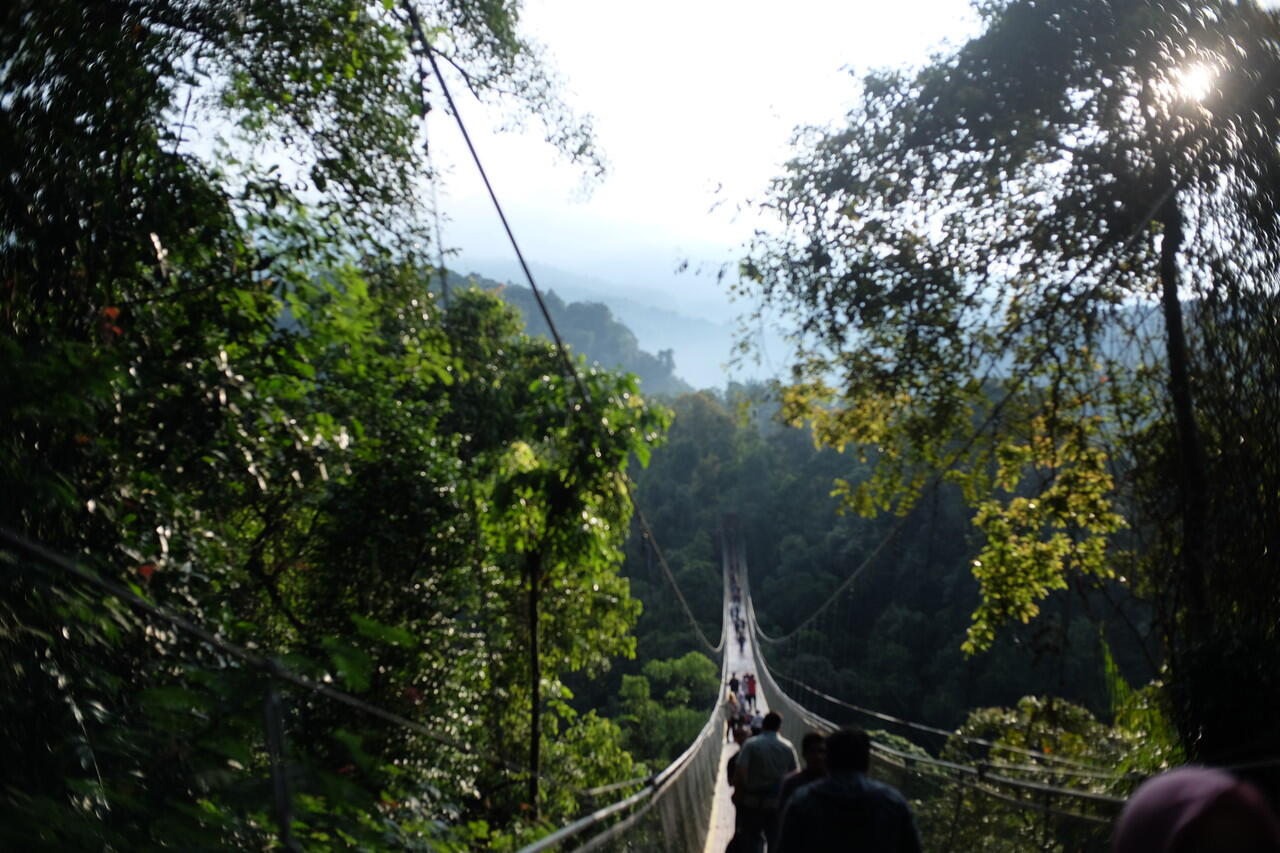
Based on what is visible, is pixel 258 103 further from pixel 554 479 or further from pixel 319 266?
pixel 554 479

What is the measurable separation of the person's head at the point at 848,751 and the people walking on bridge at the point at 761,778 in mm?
1482

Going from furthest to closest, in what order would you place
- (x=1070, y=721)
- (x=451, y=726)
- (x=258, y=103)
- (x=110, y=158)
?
1. (x=1070, y=721)
2. (x=451, y=726)
3. (x=258, y=103)
4. (x=110, y=158)

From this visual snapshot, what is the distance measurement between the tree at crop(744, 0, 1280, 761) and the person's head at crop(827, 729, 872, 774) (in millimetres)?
1004

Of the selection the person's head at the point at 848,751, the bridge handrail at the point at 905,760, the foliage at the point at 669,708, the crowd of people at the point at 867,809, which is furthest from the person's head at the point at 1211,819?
the foliage at the point at 669,708

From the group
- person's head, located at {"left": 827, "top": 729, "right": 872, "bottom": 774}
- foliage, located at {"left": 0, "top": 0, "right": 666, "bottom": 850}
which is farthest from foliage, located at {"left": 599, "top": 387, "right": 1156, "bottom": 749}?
person's head, located at {"left": 827, "top": 729, "right": 872, "bottom": 774}

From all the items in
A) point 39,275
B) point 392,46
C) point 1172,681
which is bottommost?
point 1172,681

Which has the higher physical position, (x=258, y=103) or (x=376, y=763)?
(x=258, y=103)

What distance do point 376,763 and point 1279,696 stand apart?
2165 mm

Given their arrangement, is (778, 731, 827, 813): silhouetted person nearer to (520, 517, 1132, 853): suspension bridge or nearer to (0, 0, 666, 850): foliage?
(520, 517, 1132, 853): suspension bridge

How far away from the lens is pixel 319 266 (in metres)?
2.89

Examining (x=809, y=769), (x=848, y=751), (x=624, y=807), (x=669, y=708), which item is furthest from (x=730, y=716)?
(x=848, y=751)

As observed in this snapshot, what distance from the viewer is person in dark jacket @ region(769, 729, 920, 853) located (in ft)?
6.17

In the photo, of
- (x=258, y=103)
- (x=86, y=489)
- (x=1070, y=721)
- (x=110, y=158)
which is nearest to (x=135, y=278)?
(x=110, y=158)

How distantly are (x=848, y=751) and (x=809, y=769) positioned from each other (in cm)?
108
